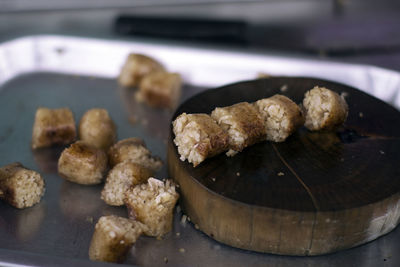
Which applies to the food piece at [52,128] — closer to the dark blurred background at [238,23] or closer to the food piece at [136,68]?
the food piece at [136,68]

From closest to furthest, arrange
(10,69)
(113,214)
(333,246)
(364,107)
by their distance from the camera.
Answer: (333,246) < (113,214) < (364,107) < (10,69)

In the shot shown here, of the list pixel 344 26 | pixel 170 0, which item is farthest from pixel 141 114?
pixel 344 26

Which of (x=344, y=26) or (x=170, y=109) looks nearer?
(x=170, y=109)

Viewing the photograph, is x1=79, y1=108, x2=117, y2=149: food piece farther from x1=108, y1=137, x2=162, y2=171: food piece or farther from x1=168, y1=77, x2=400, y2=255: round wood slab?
A: x1=168, y1=77, x2=400, y2=255: round wood slab

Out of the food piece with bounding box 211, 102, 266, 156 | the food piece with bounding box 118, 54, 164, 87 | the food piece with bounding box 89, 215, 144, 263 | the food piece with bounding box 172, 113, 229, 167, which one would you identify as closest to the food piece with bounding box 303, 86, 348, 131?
the food piece with bounding box 211, 102, 266, 156

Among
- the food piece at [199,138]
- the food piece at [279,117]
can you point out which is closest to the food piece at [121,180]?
the food piece at [199,138]

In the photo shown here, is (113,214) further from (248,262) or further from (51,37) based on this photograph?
(51,37)
